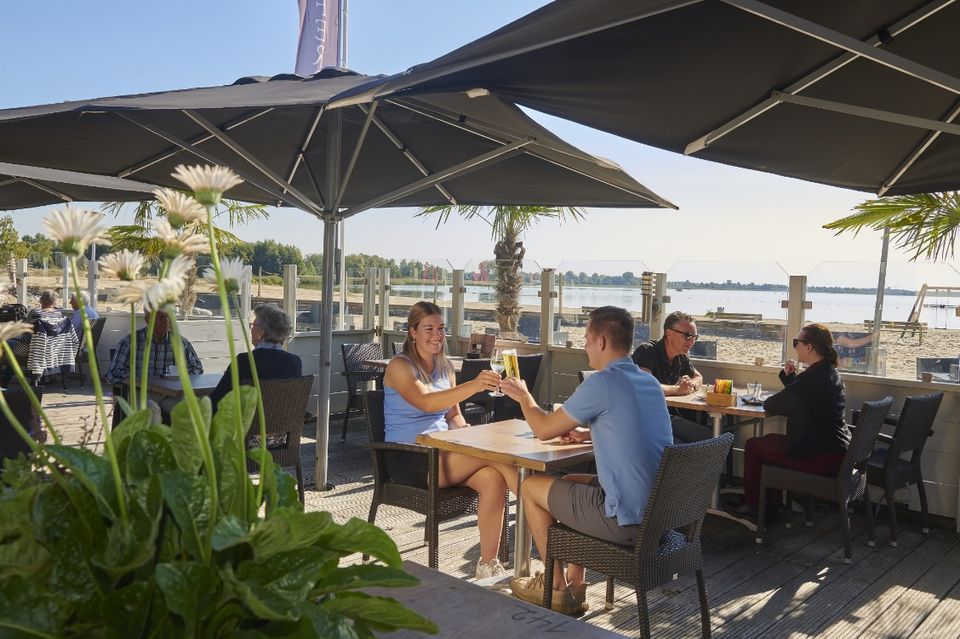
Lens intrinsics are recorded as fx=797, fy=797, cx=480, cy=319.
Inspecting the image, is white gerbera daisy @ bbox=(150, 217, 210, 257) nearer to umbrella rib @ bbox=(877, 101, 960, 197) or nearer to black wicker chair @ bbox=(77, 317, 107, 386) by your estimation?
umbrella rib @ bbox=(877, 101, 960, 197)

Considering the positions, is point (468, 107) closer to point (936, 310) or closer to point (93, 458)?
point (93, 458)

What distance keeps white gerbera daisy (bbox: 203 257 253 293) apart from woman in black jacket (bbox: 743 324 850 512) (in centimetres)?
458

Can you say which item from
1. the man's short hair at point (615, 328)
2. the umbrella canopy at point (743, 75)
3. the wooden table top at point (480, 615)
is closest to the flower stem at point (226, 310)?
the wooden table top at point (480, 615)

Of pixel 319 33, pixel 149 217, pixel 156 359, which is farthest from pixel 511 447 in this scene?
pixel 319 33

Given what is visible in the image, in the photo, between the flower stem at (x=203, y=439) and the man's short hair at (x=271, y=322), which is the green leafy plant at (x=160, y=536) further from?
the man's short hair at (x=271, y=322)

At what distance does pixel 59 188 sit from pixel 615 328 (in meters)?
5.71

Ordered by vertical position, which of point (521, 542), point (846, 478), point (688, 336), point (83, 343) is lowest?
point (521, 542)

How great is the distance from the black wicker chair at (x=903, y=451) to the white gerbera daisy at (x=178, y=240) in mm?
4999

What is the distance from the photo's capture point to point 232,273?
1009 millimetres

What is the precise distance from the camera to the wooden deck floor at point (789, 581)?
3.93 m

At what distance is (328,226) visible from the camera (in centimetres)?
577

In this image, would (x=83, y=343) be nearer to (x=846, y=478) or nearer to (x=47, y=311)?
(x=47, y=311)

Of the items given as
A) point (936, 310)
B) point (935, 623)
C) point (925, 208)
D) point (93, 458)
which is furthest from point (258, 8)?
point (93, 458)

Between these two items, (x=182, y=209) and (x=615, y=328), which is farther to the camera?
(x=615, y=328)
